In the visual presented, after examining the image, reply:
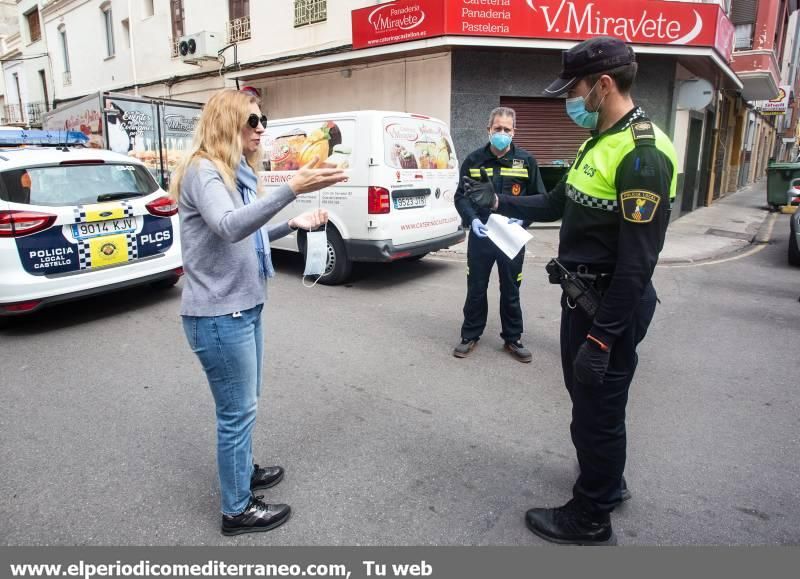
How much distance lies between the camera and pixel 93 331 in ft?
17.1

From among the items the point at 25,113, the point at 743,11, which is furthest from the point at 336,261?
the point at 25,113

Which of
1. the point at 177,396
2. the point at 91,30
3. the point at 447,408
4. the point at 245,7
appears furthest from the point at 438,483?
the point at 91,30

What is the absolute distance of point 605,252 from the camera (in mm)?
2234

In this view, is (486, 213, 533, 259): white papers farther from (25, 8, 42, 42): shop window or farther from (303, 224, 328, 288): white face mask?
(25, 8, 42, 42): shop window

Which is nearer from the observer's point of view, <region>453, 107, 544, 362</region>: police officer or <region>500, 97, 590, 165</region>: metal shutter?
<region>453, 107, 544, 362</region>: police officer

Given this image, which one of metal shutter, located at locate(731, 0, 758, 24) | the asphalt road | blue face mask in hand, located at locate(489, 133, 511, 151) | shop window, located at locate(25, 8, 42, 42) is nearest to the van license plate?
the asphalt road

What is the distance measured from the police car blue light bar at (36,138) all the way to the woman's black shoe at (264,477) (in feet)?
17.4

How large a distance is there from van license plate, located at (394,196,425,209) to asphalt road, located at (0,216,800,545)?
1.42 meters

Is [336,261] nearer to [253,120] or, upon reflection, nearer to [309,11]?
[253,120]

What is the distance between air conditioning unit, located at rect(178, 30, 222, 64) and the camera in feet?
50.1

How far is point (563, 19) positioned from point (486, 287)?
26.6 ft

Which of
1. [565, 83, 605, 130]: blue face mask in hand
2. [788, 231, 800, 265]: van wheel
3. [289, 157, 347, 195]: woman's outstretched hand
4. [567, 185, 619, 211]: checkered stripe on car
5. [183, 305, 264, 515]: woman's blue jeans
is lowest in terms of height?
[788, 231, 800, 265]: van wheel

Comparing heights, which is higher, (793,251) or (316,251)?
(316,251)

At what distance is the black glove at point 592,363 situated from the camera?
2.13 meters
